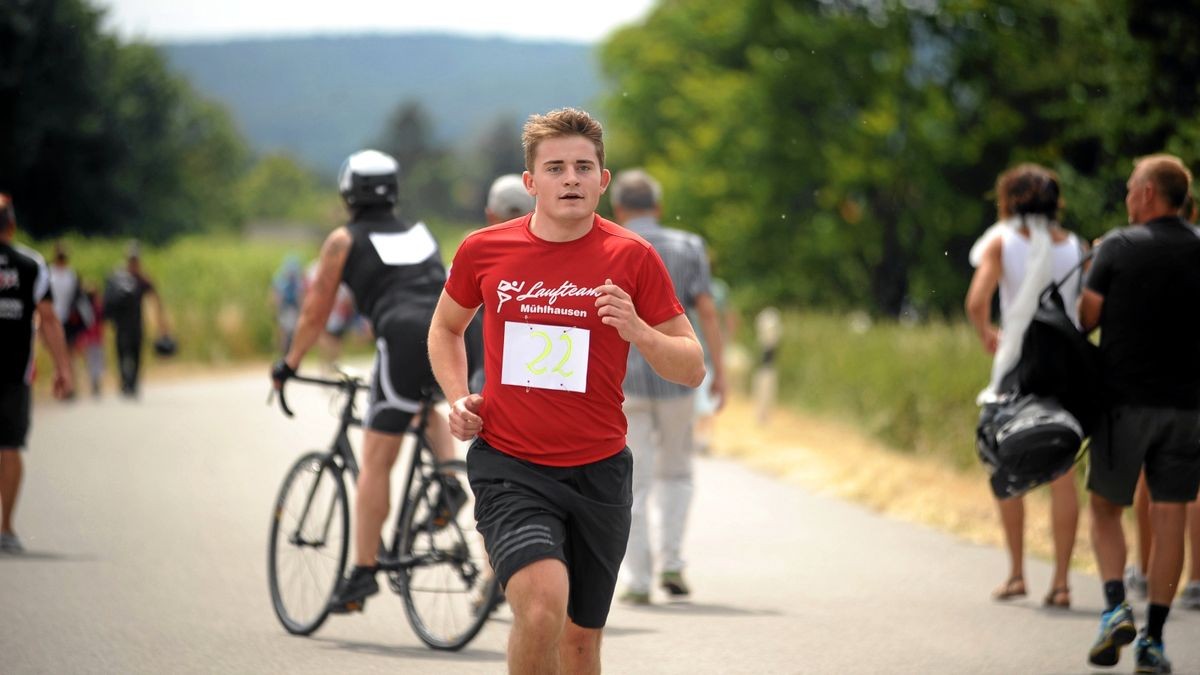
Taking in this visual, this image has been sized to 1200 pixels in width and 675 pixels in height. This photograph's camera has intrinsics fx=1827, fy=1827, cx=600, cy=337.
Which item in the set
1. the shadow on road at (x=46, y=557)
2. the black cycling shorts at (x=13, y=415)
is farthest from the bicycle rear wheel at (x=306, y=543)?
the black cycling shorts at (x=13, y=415)

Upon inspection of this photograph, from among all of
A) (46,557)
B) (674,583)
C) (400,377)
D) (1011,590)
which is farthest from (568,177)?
(46,557)

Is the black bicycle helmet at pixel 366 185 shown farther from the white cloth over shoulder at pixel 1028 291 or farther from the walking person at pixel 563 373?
the white cloth over shoulder at pixel 1028 291

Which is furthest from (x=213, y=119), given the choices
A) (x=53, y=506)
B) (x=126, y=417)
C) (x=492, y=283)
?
(x=492, y=283)

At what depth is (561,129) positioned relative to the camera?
529 centimetres

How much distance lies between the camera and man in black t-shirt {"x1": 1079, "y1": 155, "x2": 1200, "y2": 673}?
24.3 ft

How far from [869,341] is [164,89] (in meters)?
49.2

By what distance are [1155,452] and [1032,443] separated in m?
0.49

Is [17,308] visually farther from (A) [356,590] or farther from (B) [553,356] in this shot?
(B) [553,356]

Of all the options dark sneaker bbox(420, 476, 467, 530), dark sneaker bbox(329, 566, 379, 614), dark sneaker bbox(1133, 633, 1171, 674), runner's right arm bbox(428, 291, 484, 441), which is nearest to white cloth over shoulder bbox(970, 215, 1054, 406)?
dark sneaker bbox(1133, 633, 1171, 674)

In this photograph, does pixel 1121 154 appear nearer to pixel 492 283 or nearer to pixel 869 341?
pixel 869 341

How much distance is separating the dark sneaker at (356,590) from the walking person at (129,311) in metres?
17.0

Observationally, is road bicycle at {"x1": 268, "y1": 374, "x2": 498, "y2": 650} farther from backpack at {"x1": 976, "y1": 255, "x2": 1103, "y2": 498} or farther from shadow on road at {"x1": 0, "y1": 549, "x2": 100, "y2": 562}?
shadow on road at {"x1": 0, "y1": 549, "x2": 100, "y2": 562}

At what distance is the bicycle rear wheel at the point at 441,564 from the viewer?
7.86 metres

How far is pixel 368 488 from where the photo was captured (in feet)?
26.1
